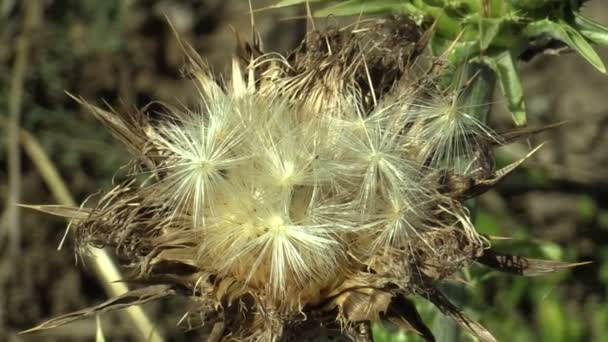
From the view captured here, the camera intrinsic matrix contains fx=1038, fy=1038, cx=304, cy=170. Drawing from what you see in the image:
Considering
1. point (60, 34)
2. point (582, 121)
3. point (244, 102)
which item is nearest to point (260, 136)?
point (244, 102)

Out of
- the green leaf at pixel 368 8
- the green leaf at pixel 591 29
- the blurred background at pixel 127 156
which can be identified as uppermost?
the green leaf at pixel 368 8

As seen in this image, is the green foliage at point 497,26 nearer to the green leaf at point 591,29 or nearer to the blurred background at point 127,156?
the green leaf at point 591,29

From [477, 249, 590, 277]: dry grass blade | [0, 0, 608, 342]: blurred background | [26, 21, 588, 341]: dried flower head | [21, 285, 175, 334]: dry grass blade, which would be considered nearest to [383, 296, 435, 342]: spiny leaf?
[26, 21, 588, 341]: dried flower head

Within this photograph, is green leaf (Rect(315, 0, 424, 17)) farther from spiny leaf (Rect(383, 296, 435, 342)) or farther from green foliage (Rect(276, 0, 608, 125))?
spiny leaf (Rect(383, 296, 435, 342))

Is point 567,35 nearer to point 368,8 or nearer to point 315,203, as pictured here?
point 368,8

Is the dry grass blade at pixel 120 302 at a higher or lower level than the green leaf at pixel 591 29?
lower

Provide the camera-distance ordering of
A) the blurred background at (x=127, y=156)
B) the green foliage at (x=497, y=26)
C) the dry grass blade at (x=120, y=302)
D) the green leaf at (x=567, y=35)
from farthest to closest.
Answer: the blurred background at (x=127, y=156)
the green foliage at (x=497, y=26)
the green leaf at (x=567, y=35)
the dry grass blade at (x=120, y=302)

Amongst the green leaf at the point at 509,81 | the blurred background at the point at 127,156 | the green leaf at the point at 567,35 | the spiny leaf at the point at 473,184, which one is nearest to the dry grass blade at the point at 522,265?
the spiny leaf at the point at 473,184

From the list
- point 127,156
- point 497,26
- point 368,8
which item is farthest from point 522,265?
point 127,156
